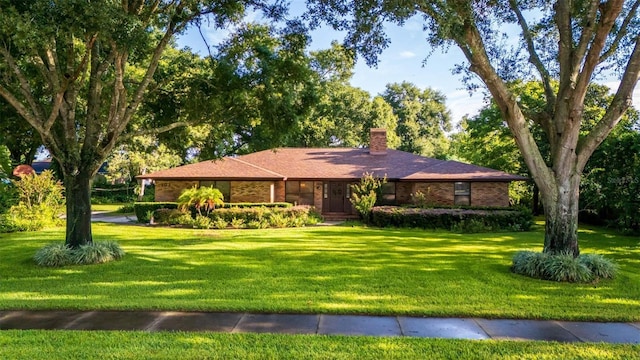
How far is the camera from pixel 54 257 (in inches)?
341

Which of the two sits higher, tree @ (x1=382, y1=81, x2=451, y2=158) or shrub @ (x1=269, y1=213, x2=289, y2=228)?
tree @ (x1=382, y1=81, x2=451, y2=158)

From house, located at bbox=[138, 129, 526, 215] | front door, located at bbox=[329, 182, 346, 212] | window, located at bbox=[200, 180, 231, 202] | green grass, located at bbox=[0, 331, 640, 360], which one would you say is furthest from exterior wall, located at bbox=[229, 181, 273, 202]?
green grass, located at bbox=[0, 331, 640, 360]

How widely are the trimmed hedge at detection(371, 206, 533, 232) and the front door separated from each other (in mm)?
5441

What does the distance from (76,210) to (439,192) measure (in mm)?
16856

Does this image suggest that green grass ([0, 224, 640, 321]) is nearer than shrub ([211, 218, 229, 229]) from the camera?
Yes

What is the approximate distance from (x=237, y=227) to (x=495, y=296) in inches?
505

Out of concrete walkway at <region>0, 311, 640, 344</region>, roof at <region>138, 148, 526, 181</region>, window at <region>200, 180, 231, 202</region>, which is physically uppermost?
roof at <region>138, 148, 526, 181</region>

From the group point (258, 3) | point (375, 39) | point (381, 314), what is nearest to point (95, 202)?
point (258, 3)

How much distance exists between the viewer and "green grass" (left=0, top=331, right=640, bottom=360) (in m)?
3.93

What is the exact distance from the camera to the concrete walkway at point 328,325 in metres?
4.66

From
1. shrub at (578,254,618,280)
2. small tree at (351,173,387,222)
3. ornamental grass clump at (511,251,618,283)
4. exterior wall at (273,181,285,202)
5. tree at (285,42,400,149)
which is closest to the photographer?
ornamental grass clump at (511,251,618,283)

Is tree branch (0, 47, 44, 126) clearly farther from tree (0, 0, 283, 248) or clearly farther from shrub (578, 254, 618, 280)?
shrub (578, 254, 618, 280)

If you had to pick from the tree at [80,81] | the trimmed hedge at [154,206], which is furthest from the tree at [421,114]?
the tree at [80,81]

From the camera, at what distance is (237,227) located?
1744 cm
